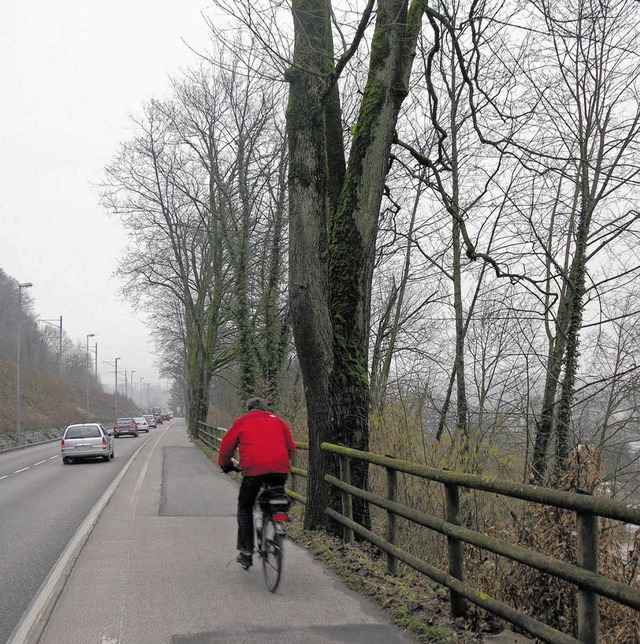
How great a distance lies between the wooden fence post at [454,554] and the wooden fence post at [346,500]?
2.66 metres

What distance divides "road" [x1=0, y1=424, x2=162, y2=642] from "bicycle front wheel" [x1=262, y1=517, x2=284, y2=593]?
210 cm

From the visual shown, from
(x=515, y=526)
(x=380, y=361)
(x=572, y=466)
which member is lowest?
(x=515, y=526)

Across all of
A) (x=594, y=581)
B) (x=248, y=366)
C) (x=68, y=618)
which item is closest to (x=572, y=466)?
(x=594, y=581)

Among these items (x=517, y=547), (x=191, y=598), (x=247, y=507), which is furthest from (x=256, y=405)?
(x=517, y=547)

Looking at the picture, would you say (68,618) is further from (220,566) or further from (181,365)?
(181,365)

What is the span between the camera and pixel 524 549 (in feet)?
14.3

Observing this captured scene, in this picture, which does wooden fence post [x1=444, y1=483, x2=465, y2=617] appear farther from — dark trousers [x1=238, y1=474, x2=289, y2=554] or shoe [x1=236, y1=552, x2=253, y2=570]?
shoe [x1=236, y1=552, x2=253, y2=570]

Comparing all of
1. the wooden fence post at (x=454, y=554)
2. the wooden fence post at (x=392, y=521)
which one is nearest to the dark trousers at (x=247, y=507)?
the wooden fence post at (x=392, y=521)

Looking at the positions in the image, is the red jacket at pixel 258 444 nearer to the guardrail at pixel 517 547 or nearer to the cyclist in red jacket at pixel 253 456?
the cyclist in red jacket at pixel 253 456

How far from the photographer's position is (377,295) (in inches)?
840

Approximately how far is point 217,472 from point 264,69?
531 inches

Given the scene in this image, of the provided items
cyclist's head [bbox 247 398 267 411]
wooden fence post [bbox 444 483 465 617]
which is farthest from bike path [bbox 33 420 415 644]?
cyclist's head [bbox 247 398 267 411]

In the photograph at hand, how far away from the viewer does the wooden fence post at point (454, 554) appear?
5129mm

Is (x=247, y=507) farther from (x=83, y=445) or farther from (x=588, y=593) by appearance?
(x=83, y=445)
